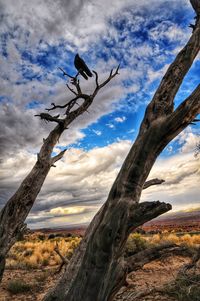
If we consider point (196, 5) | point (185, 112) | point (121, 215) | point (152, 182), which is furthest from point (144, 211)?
point (196, 5)

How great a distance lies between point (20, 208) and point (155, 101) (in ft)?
15.5

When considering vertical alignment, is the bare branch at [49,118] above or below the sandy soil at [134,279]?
above

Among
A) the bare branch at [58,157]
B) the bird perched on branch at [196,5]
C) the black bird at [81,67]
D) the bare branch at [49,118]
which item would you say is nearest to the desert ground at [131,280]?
the bare branch at [58,157]

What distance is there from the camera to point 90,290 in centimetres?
308

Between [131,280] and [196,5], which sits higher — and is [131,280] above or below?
below

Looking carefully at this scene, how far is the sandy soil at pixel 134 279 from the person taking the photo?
8953 mm

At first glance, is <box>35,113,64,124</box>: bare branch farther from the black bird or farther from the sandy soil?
the sandy soil

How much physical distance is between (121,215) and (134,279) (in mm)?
8559

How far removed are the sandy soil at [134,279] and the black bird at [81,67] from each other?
5776 millimetres

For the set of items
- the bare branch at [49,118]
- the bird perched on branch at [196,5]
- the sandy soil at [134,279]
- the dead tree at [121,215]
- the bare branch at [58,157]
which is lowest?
the sandy soil at [134,279]

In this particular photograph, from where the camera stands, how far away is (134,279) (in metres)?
10.6

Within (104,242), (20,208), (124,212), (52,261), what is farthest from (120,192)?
(52,261)

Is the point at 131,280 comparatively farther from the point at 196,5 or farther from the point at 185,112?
the point at 196,5

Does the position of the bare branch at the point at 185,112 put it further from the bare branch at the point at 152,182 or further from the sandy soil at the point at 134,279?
the sandy soil at the point at 134,279
